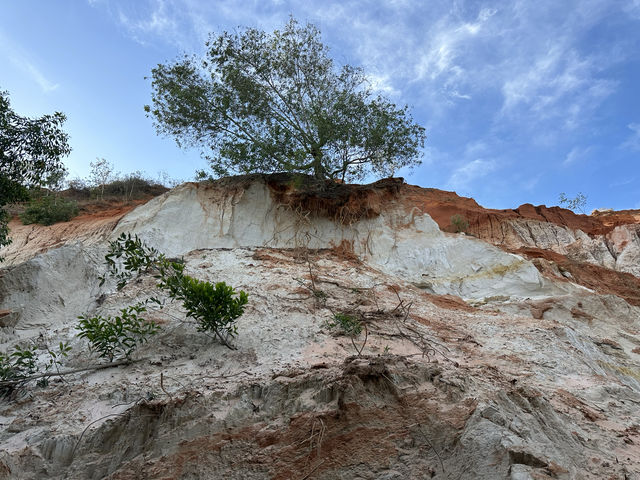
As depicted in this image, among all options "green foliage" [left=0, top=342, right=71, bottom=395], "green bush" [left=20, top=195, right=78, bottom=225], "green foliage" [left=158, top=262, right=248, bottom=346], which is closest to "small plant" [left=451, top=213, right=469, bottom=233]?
"green foliage" [left=158, top=262, right=248, bottom=346]

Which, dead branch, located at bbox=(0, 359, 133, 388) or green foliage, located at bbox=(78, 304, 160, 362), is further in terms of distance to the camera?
green foliage, located at bbox=(78, 304, 160, 362)

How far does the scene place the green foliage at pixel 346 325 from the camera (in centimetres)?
691

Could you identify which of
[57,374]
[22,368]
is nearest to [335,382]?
[57,374]

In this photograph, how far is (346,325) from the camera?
6926mm

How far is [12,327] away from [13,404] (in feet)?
11.6

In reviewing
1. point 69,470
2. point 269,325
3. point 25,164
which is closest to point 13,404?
point 69,470

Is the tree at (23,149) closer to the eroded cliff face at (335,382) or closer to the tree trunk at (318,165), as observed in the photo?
the eroded cliff face at (335,382)

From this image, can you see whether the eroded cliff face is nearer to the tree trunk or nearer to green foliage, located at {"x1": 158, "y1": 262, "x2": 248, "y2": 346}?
green foliage, located at {"x1": 158, "y1": 262, "x2": 248, "y2": 346}

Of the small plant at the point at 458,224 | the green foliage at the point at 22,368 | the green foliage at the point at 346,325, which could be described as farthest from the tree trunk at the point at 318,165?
the green foliage at the point at 22,368

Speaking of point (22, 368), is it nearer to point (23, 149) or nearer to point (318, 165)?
point (23, 149)

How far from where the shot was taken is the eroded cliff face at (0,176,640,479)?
413 centimetres

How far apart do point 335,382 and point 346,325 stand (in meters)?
2.23

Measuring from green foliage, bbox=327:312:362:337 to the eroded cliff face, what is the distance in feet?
0.47

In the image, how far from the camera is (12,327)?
26.6 feet
